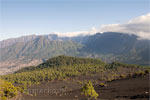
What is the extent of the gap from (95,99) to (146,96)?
15348mm

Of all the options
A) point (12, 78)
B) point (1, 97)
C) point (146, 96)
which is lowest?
point (12, 78)

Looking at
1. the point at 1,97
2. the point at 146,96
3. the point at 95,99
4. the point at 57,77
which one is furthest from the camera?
the point at 57,77

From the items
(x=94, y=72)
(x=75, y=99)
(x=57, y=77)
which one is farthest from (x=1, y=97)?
(x=94, y=72)

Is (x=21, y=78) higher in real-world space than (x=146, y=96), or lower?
lower

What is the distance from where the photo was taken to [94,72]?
171 meters

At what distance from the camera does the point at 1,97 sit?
→ 166 ft

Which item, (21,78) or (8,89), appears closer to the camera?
(8,89)

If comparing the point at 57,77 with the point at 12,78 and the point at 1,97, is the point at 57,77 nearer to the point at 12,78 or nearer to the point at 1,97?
the point at 12,78

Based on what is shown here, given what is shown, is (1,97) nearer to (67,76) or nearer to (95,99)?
(95,99)

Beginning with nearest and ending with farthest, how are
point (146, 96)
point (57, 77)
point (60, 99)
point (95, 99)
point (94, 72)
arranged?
point (146, 96) < point (95, 99) < point (60, 99) < point (57, 77) < point (94, 72)

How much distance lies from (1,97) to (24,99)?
8350mm

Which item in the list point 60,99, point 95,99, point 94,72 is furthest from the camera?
point 94,72

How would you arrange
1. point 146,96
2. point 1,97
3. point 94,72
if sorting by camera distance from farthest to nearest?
point 94,72 < point 1,97 < point 146,96

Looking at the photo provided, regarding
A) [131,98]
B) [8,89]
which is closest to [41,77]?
[8,89]
